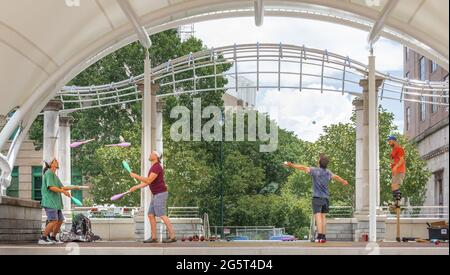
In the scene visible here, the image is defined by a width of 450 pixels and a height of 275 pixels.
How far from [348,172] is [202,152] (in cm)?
820

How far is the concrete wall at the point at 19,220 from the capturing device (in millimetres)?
15469

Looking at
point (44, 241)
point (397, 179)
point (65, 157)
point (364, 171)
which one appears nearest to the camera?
point (44, 241)

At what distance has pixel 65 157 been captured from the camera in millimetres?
28609

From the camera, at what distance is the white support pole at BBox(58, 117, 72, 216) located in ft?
91.8

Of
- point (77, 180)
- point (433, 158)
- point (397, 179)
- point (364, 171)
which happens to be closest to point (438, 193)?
point (433, 158)

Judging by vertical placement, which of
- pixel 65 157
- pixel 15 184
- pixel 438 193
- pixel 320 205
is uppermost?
pixel 65 157

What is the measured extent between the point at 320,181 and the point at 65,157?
50.8ft

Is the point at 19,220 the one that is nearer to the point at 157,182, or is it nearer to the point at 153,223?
the point at 153,223

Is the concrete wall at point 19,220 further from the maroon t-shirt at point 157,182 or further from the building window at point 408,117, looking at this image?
the building window at point 408,117

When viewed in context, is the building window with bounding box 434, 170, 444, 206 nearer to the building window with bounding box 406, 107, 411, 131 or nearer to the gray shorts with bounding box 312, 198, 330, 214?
the building window with bounding box 406, 107, 411, 131

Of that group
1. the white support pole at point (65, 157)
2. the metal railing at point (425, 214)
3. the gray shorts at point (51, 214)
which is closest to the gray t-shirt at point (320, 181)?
the gray shorts at point (51, 214)

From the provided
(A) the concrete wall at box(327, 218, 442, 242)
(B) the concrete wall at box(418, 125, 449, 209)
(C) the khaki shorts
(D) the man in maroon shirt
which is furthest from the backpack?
(B) the concrete wall at box(418, 125, 449, 209)

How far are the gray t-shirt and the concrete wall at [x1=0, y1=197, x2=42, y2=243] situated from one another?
5521mm

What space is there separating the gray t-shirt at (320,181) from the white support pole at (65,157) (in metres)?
14.4
